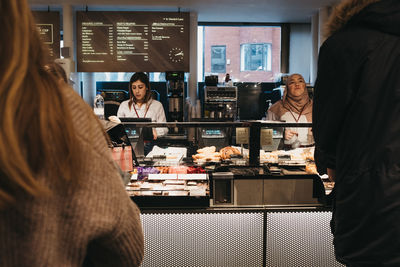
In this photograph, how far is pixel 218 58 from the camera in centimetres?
737

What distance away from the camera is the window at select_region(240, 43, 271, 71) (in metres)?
7.20

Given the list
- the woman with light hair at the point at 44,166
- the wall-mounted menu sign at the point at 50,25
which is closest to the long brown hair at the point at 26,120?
the woman with light hair at the point at 44,166

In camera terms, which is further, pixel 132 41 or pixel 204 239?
pixel 132 41

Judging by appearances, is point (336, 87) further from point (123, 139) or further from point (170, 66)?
point (170, 66)

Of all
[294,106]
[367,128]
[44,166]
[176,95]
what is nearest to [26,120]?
[44,166]

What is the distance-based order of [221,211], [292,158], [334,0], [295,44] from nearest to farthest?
[221,211], [292,158], [334,0], [295,44]

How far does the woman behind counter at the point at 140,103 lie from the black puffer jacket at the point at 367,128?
146 inches

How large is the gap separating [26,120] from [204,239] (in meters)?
1.77

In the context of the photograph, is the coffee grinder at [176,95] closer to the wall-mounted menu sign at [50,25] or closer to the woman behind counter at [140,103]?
the woman behind counter at [140,103]

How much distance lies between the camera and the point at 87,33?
563 centimetres

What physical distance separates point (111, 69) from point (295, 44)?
3.28m

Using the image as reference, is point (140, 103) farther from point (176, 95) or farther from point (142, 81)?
point (176, 95)

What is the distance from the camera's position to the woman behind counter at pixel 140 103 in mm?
4844

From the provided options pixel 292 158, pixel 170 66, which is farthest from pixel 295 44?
pixel 292 158
